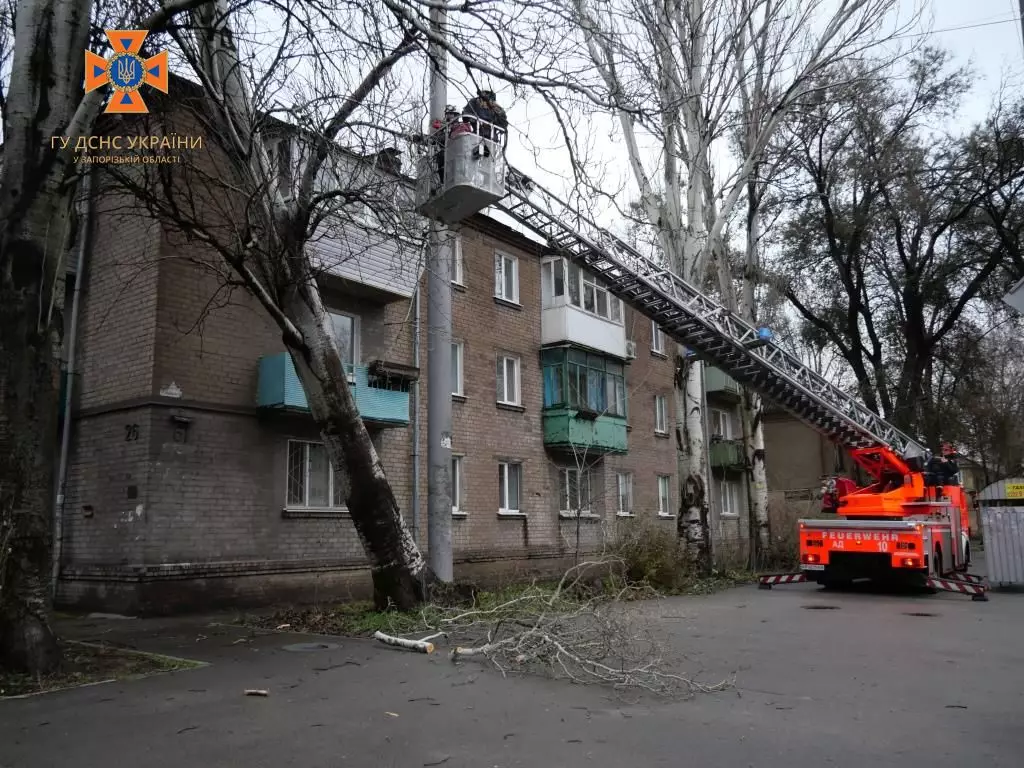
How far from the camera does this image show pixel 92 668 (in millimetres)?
7285

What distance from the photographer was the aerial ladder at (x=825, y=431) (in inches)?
570

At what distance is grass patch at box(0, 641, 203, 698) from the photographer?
6457mm

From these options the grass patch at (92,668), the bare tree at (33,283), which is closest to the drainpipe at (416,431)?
the grass patch at (92,668)

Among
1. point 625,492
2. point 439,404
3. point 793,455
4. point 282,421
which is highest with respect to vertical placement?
point 793,455

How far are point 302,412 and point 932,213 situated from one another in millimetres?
21046

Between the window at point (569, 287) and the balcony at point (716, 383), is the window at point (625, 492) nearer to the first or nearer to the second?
the window at point (569, 287)

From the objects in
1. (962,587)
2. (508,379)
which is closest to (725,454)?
(508,379)

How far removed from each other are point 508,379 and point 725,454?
11.5 metres

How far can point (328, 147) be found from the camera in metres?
9.26

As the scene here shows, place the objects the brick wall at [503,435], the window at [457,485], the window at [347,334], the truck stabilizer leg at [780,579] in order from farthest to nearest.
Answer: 1. the brick wall at [503,435]
2. the window at [457,485]
3. the truck stabilizer leg at [780,579]
4. the window at [347,334]

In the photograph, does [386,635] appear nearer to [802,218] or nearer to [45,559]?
[45,559]

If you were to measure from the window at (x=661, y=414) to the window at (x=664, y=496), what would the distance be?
1.47 metres

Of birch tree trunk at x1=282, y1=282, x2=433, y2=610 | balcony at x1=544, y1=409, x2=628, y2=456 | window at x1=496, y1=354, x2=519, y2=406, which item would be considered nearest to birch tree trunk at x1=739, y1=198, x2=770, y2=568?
balcony at x1=544, y1=409, x2=628, y2=456

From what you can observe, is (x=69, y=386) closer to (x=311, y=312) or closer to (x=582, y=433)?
(x=311, y=312)
